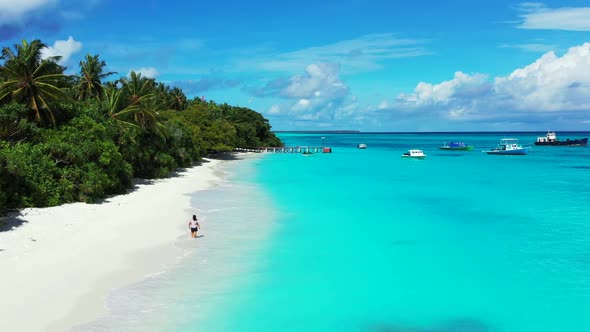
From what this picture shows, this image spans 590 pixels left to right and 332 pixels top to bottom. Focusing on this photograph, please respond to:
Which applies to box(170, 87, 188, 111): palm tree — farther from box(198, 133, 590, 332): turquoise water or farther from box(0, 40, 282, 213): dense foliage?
box(198, 133, 590, 332): turquoise water

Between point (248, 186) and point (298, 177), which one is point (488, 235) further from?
point (298, 177)

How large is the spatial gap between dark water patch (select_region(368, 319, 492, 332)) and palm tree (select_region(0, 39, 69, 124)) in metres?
25.5

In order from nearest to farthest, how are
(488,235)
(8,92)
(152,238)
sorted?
(152,238) → (488,235) → (8,92)

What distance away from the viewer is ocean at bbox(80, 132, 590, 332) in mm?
13656

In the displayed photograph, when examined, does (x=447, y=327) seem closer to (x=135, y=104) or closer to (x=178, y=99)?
(x=135, y=104)

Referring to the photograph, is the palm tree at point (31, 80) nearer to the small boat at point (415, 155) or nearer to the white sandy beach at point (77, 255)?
the white sandy beach at point (77, 255)

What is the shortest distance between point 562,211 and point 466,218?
324 inches

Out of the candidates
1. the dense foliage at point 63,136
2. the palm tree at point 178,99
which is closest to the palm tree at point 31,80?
the dense foliage at point 63,136

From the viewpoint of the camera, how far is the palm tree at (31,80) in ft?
94.3

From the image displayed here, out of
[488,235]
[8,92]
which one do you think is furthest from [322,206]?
[8,92]

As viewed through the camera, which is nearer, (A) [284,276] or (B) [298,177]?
(A) [284,276]

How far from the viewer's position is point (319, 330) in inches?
516

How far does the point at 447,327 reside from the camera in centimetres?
1334

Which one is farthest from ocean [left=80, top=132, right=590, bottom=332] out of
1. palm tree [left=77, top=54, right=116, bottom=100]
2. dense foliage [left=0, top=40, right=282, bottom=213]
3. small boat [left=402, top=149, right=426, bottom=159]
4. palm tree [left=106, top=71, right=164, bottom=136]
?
small boat [left=402, top=149, right=426, bottom=159]
